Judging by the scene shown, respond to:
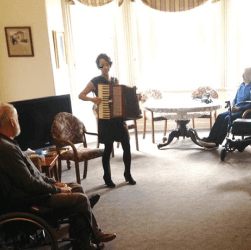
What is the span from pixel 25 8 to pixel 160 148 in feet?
8.51

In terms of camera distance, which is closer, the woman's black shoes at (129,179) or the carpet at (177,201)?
the carpet at (177,201)

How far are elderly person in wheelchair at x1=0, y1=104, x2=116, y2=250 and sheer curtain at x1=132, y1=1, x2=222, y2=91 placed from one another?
4091 mm

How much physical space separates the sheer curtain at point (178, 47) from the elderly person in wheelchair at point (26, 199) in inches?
161

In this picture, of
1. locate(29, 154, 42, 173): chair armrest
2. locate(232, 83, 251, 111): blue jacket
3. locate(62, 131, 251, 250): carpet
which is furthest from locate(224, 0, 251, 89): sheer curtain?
locate(29, 154, 42, 173): chair armrest

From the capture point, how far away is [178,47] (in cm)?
607

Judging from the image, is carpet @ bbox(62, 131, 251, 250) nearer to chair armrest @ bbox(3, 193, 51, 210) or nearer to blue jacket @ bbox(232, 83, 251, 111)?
blue jacket @ bbox(232, 83, 251, 111)

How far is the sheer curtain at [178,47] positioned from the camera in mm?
5902

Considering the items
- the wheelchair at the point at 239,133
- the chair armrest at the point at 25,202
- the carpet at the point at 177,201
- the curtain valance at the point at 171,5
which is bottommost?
the carpet at the point at 177,201

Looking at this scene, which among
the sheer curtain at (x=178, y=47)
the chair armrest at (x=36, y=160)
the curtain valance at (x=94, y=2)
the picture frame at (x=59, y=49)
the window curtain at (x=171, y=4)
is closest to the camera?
the chair armrest at (x=36, y=160)

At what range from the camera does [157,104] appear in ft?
16.0

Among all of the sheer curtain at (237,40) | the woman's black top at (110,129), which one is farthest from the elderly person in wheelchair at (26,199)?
the sheer curtain at (237,40)

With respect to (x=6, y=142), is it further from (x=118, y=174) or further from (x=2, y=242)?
(x=118, y=174)

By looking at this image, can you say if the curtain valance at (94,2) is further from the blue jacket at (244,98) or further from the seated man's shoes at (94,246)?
the seated man's shoes at (94,246)

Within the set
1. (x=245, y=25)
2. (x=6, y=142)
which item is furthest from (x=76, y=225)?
(x=245, y=25)
